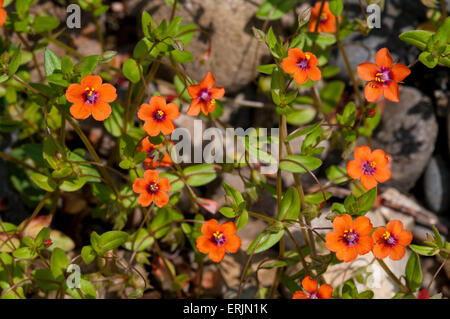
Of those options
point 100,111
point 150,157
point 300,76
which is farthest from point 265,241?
point 100,111

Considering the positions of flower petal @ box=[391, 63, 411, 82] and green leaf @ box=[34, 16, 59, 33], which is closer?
flower petal @ box=[391, 63, 411, 82]

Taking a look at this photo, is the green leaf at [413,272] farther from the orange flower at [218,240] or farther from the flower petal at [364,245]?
the orange flower at [218,240]

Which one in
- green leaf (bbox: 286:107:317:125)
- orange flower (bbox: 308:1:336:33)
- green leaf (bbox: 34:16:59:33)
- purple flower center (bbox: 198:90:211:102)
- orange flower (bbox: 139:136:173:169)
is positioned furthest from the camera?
green leaf (bbox: 286:107:317:125)

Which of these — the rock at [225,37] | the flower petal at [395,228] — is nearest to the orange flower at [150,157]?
the rock at [225,37]

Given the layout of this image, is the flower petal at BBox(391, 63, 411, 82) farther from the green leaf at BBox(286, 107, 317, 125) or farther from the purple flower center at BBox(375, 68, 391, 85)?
the green leaf at BBox(286, 107, 317, 125)

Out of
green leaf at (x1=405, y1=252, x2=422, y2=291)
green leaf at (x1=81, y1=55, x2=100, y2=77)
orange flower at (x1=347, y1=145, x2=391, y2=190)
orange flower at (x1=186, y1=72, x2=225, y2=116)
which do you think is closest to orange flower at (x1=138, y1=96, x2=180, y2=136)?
orange flower at (x1=186, y1=72, x2=225, y2=116)

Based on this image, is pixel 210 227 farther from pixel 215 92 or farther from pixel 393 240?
pixel 393 240
